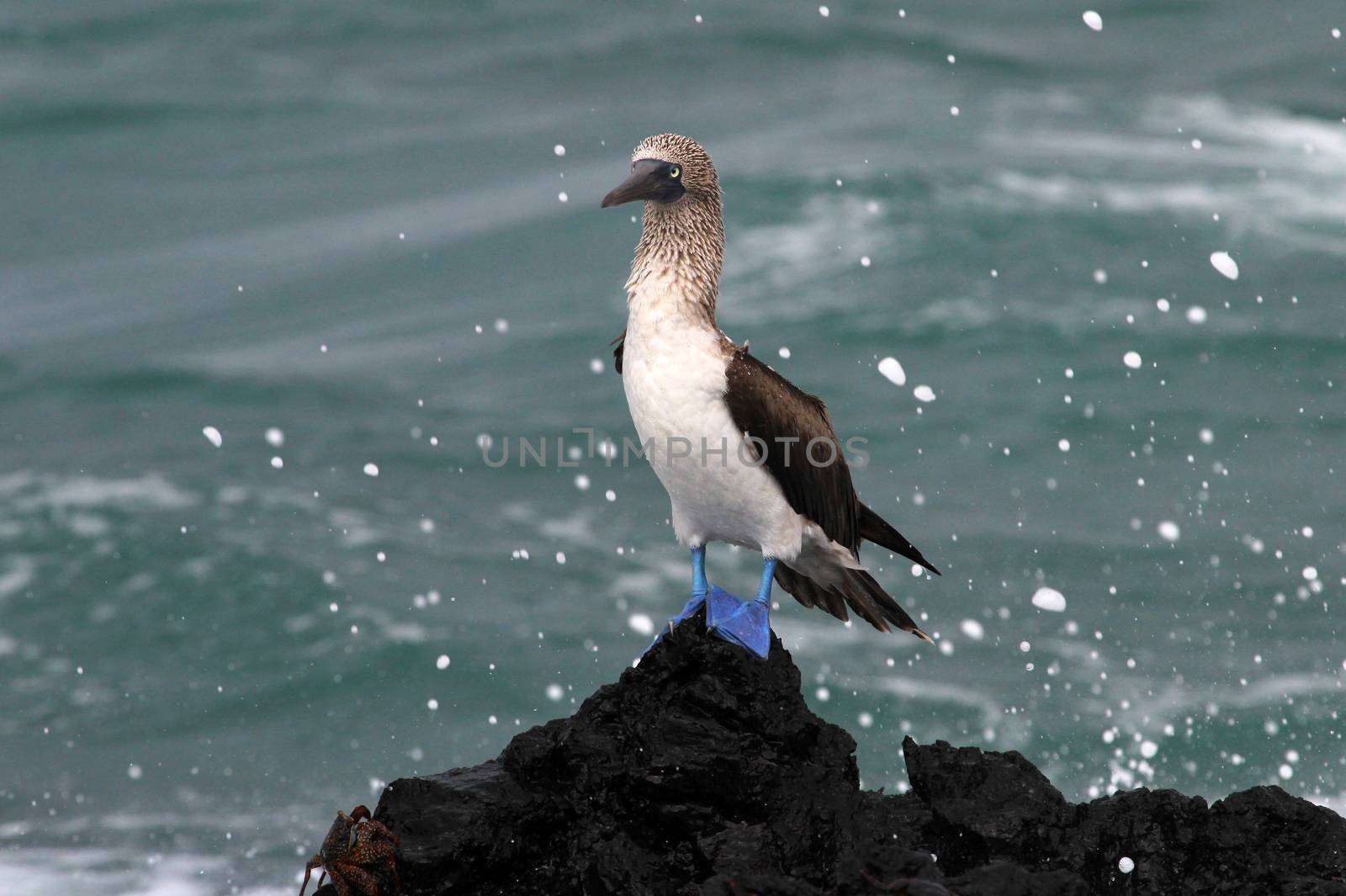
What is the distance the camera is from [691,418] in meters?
6.80

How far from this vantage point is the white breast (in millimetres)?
6812

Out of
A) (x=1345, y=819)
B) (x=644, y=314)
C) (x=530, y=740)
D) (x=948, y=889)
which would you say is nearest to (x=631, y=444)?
(x=644, y=314)

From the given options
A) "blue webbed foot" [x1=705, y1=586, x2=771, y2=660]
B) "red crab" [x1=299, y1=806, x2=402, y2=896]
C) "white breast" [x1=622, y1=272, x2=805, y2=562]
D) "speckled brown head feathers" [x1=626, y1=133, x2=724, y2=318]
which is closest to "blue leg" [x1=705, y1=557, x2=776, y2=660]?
"blue webbed foot" [x1=705, y1=586, x2=771, y2=660]

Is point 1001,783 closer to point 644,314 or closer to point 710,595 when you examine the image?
point 710,595

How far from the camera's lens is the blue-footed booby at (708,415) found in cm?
683

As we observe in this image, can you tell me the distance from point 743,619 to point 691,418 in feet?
3.19

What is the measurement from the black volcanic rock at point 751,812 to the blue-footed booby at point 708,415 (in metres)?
0.41

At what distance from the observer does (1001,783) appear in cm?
674

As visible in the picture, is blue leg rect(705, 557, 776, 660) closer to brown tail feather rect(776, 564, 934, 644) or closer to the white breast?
the white breast

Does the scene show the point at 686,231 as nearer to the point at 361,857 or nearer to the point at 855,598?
the point at 855,598

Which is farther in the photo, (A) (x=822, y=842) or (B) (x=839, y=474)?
(B) (x=839, y=474)

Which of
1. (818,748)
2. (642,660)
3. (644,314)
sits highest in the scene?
(644,314)

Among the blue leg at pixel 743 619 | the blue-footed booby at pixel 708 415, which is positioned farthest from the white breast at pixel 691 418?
the blue leg at pixel 743 619

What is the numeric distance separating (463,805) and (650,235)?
9.23ft
